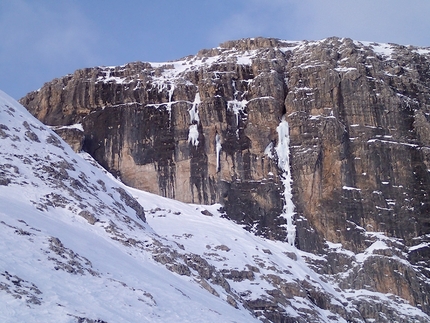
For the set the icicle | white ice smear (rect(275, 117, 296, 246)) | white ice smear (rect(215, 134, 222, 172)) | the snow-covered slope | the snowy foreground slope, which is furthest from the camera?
the icicle

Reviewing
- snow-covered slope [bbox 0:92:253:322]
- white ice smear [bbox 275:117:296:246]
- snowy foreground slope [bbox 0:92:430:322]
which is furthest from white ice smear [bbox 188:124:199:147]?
snow-covered slope [bbox 0:92:253:322]

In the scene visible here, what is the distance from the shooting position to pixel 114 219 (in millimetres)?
38438

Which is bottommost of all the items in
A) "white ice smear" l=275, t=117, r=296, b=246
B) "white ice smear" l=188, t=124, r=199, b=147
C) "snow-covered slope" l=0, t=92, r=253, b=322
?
"snow-covered slope" l=0, t=92, r=253, b=322

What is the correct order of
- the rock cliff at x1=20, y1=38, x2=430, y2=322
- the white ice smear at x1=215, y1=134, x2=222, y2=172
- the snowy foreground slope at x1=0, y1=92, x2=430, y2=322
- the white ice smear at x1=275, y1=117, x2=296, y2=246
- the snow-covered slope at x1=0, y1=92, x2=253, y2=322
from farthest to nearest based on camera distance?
1. the white ice smear at x1=215, y1=134, x2=222, y2=172
2. the white ice smear at x1=275, y1=117, x2=296, y2=246
3. the rock cliff at x1=20, y1=38, x2=430, y2=322
4. the snowy foreground slope at x1=0, y1=92, x2=430, y2=322
5. the snow-covered slope at x1=0, y1=92, x2=253, y2=322

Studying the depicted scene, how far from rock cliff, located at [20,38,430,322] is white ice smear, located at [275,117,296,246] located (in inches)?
5.0

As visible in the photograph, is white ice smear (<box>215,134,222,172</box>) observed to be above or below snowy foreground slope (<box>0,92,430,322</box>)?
above

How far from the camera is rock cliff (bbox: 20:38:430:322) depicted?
203 feet

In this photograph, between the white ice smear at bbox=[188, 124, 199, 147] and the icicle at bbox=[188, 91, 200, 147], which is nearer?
the white ice smear at bbox=[188, 124, 199, 147]

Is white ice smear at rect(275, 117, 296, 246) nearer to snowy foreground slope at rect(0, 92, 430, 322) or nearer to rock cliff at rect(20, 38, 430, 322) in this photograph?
rock cliff at rect(20, 38, 430, 322)

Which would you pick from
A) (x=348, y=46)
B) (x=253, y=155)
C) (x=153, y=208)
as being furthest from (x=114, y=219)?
(x=348, y=46)

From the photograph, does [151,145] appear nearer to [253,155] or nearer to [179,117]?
[179,117]

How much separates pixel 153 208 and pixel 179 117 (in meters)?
15.7

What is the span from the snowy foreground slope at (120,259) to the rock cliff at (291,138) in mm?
2654

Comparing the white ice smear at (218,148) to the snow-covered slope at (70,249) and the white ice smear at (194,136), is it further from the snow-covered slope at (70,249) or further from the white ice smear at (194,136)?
the snow-covered slope at (70,249)
